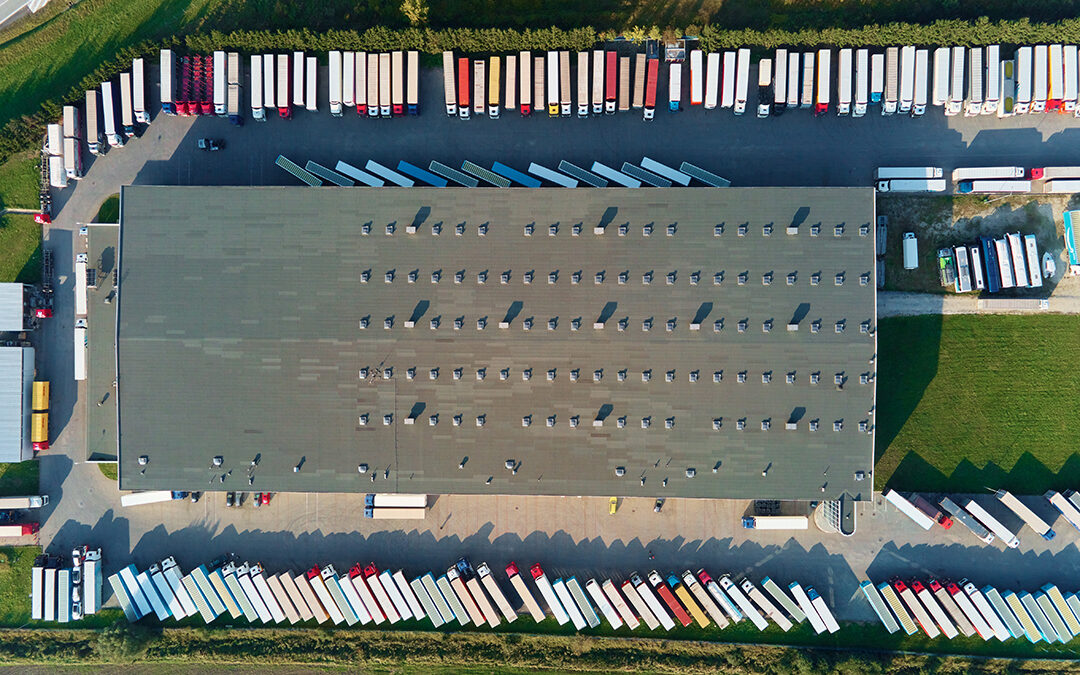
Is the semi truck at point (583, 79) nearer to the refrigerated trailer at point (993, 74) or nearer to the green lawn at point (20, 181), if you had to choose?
the refrigerated trailer at point (993, 74)

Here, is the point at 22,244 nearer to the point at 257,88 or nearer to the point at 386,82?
the point at 257,88

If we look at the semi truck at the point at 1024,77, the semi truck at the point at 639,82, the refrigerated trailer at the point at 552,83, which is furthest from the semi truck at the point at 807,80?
the refrigerated trailer at the point at 552,83

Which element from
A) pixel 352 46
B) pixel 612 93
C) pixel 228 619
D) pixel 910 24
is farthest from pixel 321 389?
pixel 910 24

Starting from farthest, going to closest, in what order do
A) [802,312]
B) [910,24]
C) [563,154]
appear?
[563,154] → [910,24] → [802,312]

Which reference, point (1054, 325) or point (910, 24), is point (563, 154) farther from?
point (1054, 325)

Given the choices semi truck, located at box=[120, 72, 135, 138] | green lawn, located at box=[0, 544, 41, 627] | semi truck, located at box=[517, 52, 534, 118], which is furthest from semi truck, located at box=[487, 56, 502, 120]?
green lawn, located at box=[0, 544, 41, 627]

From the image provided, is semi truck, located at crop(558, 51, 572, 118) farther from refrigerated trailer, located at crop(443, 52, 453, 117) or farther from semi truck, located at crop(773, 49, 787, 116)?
semi truck, located at crop(773, 49, 787, 116)
